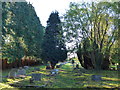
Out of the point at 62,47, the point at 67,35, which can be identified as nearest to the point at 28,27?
the point at 62,47

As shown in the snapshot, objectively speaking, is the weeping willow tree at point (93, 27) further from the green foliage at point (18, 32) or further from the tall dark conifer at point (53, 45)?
the green foliage at point (18, 32)

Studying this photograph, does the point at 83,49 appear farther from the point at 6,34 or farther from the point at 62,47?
the point at 6,34

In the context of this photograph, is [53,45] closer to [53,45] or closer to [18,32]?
[53,45]

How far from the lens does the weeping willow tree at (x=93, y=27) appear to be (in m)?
12.5

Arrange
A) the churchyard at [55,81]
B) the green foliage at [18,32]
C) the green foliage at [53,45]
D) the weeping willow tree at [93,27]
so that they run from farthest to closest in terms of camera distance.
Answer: the green foliage at [53,45] → the green foliage at [18,32] → the weeping willow tree at [93,27] → the churchyard at [55,81]

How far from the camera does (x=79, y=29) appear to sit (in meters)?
13.6

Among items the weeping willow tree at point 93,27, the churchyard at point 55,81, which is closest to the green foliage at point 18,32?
the churchyard at point 55,81

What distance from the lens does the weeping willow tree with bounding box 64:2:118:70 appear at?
41.1ft

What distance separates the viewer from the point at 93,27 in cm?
1423

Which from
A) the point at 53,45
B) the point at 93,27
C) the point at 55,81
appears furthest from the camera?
the point at 53,45

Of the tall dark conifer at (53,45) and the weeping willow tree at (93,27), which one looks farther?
the tall dark conifer at (53,45)

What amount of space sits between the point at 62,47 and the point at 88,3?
7.16 metres

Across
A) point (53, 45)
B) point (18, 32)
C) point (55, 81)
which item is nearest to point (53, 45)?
point (53, 45)

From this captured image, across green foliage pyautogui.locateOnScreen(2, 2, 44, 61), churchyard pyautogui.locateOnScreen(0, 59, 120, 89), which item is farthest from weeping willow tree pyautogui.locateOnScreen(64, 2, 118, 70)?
green foliage pyautogui.locateOnScreen(2, 2, 44, 61)
